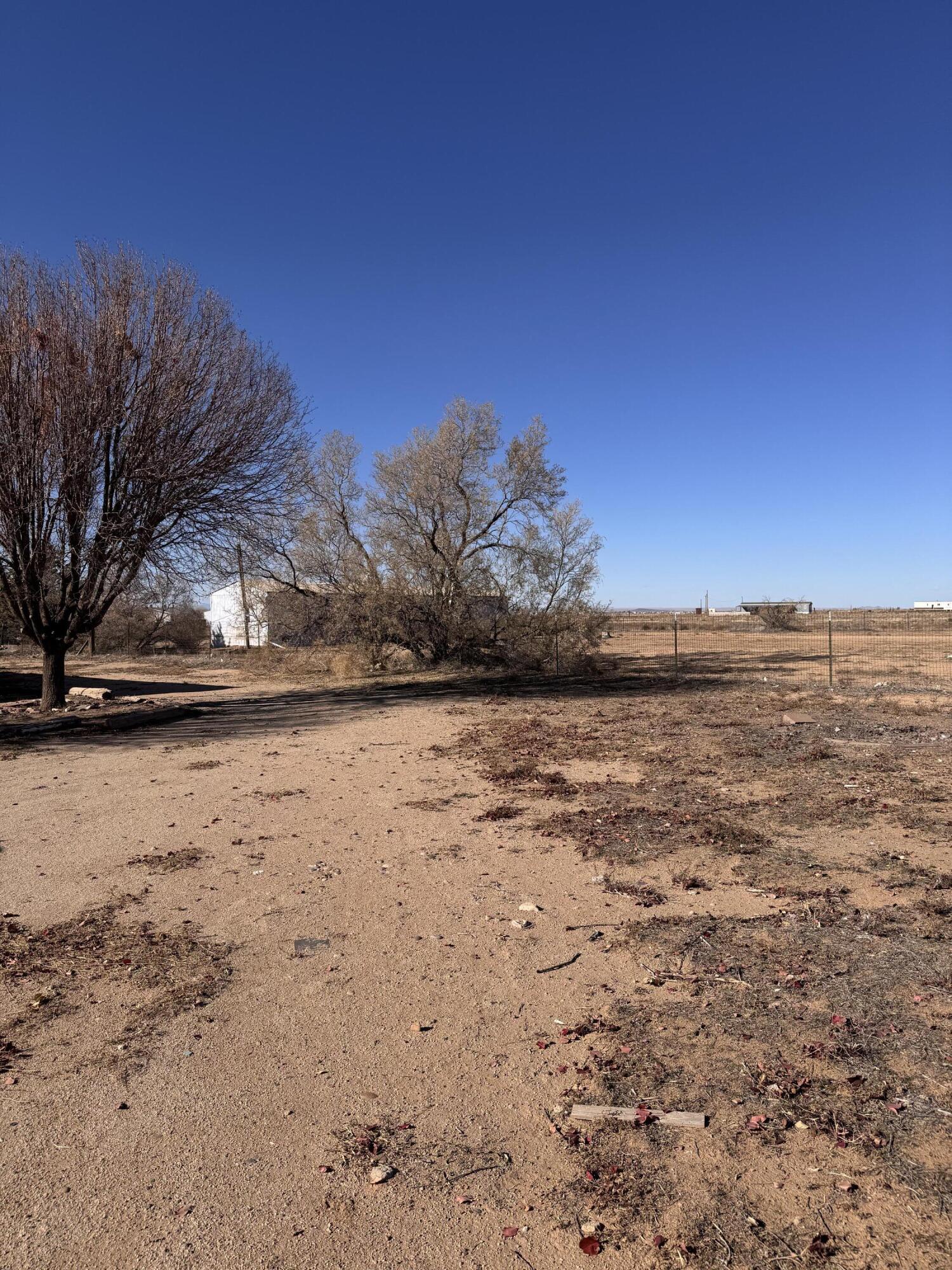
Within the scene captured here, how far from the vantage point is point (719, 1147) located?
2.69 meters

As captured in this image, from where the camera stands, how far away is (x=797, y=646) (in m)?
34.9

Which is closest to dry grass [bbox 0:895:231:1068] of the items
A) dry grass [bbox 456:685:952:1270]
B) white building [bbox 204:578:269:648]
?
dry grass [bbox 456:685:952:1270]

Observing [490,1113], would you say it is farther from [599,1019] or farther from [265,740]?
[265,740]

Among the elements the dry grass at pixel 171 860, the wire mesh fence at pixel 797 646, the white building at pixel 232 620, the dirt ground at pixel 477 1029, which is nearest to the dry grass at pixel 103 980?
the dirt ground at pixel 477 1029

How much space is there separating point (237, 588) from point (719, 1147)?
1470 inches

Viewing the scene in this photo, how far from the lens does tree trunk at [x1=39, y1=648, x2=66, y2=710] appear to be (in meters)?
14.2

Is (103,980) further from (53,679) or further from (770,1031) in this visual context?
(53,679)

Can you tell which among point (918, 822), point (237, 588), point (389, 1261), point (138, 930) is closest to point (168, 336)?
point (138, 930)

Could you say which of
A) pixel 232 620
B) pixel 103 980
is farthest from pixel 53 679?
pixel 232 620

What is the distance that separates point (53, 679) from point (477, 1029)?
43.8 feet

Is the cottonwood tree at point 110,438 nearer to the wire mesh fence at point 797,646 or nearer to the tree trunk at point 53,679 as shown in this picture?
the tree trunk at point 53,679

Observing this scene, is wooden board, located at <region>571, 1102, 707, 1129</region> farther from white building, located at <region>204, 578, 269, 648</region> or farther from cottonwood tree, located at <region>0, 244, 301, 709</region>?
white building, located at <region>204, 578, 269, 648</region>

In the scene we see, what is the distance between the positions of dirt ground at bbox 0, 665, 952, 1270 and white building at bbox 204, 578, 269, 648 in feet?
76.8

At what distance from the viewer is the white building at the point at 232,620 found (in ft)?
104
